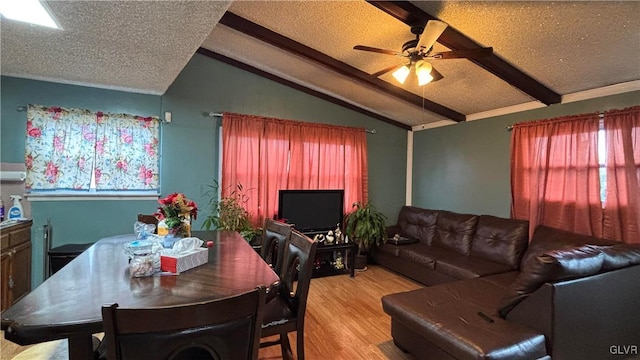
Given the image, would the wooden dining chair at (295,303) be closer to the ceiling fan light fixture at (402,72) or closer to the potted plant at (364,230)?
the ceiling fan light fixture at (402,72)

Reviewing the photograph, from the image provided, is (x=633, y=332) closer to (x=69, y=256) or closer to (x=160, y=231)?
(x=160, y=231)

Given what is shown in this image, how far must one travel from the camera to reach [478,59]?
8.89 feet

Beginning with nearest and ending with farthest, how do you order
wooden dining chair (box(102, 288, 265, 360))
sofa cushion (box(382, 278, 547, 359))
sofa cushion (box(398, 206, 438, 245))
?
wooden dining chair (box(102, 288, 265, 360)) < sofa cushion (box(382, 278, 547, 359)) < sofa cushion (box(398, 206, 438, 245))

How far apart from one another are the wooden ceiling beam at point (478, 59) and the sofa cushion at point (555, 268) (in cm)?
170

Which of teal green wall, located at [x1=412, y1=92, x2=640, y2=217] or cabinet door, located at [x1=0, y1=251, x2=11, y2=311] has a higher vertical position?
teal green wall, located at [x1=412, y1=92, x2=640, y2=217]

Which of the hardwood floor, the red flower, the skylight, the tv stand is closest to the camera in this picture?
the skylight

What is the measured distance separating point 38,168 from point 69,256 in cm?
103

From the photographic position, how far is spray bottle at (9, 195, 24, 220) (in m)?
2.94

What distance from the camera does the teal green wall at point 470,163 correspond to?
3705 millimetres

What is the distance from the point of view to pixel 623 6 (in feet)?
6.59

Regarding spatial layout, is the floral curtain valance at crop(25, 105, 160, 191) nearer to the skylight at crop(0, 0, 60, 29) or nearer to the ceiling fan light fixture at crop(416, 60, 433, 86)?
the skylight at crop(0, 0, 60, 29)

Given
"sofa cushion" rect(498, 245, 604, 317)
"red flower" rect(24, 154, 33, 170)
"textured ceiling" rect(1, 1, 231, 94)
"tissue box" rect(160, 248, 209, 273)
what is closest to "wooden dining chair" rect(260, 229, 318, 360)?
"tissue box" rect(160, 248, 209, 273)

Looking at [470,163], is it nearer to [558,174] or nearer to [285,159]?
[558,174]

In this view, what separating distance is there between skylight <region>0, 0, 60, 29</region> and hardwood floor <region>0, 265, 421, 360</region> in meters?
2.06
